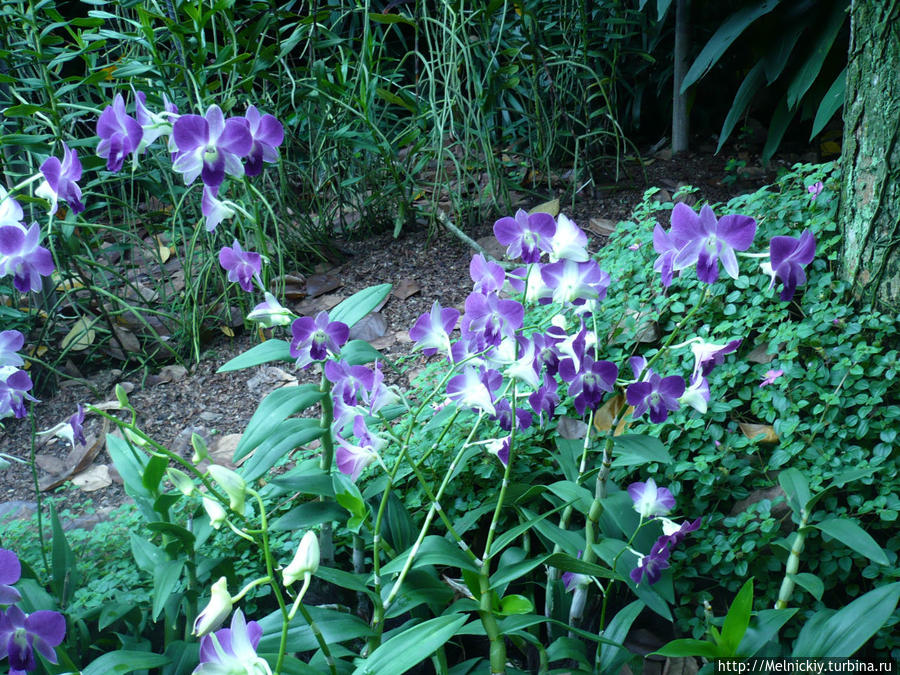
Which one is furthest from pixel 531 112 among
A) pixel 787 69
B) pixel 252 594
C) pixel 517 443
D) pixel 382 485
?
pixel 252 594

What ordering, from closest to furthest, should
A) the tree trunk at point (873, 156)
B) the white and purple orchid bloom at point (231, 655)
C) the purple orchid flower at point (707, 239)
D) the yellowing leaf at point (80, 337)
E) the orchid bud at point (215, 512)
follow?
1. the white and purple orchid bloom at point (231, 655)
2. the orchid bud at point (215, 512)
3. the purple orchid flower at point (707, 239)
4. the tree trunk at point (873, 156)
5. the yellowing leaf at point (80, 337)

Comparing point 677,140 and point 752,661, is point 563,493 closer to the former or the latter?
point 752,661

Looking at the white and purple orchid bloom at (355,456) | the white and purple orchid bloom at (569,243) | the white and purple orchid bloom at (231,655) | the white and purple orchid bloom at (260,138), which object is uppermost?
the white and purple orchid bloom at (260,138)

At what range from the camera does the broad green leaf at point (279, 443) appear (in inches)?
47.6

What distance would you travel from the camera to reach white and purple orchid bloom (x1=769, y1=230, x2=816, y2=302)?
3.21 feet

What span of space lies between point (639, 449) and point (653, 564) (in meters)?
0.19

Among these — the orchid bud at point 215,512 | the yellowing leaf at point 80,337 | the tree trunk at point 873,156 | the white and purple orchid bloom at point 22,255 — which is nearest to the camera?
the orchid bud at point 215,512

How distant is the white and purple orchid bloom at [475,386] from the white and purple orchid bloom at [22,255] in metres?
0.65

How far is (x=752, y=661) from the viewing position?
1125 millimetres

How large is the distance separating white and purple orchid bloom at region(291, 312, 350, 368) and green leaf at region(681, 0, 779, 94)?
6.90ft

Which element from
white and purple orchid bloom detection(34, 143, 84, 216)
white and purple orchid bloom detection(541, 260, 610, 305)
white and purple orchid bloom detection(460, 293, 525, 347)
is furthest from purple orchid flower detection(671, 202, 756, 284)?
white and purple orchid bloom detection(34, 143, 84, 216)

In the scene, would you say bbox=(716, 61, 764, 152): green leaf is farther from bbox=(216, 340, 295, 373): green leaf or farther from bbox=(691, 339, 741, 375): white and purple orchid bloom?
bbox=(216, 340, 295, 373): green leaf

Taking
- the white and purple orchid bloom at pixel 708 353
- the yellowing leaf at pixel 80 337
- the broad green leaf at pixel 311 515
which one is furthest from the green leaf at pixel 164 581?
the yellowing leaf at pixel 80 337

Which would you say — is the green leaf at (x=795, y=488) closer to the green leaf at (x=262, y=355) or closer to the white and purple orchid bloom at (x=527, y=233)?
the white and purple orchid bloom at (x=527, y=233)
